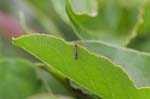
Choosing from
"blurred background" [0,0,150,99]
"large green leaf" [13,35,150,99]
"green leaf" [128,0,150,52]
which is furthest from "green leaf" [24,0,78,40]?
"large green leaf" [13,35,150,99]

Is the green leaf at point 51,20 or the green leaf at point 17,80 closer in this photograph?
the green leaf at point 17,80

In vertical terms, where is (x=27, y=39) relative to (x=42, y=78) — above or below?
Result: above

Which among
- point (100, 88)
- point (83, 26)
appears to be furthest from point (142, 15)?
point (100, 88)

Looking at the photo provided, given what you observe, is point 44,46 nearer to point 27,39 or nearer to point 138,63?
point 27,39

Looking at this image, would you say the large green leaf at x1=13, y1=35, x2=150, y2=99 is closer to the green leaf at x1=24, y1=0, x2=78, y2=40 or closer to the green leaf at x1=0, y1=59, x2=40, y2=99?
the green leaf at x1=0, y1=59, x2=40, y2=99

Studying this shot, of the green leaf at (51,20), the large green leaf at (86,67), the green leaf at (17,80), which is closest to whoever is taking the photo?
the large green leaf at (86,67)

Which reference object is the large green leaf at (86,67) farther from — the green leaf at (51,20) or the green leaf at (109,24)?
the green leaf at (51,20)

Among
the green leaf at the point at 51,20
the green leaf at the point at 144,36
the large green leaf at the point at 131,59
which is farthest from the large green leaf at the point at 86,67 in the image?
the green leaf at the point at 51,20

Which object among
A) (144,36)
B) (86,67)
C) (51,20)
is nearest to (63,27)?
(51,20)
